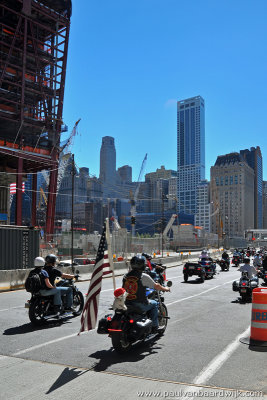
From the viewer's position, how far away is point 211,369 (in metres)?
6.03

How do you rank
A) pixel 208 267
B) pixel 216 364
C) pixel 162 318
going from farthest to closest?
pixel 208 267, pixel 162 318, pixel 216 364

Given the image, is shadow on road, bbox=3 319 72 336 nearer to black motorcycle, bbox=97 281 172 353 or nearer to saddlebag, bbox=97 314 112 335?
saddlebag, bbox=97 314 112 335

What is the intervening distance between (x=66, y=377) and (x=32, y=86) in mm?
66623

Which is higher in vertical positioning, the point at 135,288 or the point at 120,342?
the point at 135,288

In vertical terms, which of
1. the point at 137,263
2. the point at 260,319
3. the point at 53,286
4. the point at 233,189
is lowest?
the point at 260,319

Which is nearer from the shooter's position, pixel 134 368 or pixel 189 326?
pixel 134 368

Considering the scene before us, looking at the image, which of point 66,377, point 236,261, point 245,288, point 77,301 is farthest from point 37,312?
point 236,261

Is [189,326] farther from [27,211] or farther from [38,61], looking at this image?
[27,211]

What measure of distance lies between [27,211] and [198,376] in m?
176

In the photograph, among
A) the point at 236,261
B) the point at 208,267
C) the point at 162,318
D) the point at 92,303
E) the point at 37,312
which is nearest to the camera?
the point at 92,303

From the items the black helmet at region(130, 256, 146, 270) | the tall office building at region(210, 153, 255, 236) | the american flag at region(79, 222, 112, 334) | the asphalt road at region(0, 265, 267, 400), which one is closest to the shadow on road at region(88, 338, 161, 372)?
the asphalt road at region(0, 265, 267, 400)

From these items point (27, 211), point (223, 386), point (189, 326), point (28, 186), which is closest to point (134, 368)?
point (223, 386)

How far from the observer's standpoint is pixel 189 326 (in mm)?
9375

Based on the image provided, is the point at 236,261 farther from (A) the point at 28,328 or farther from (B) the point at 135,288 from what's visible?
(B) the point at 135,288
